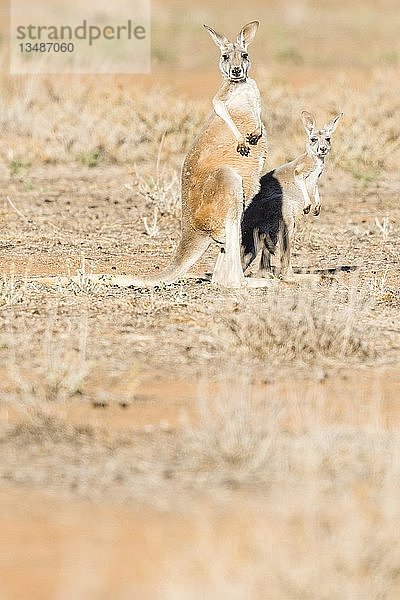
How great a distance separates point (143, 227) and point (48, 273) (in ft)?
8.20

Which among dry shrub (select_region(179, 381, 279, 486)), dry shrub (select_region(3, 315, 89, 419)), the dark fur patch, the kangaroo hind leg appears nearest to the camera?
dry shrub (select_region(179, 381, 279, 486))

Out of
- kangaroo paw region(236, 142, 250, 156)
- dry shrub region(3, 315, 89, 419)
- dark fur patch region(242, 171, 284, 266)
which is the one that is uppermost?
kangaroo paw region(236, 142, 250, 156)

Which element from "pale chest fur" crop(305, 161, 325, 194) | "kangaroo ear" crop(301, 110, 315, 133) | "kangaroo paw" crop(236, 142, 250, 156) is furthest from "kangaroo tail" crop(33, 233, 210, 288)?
"kangaroo ear" crop(301, 110, 315, 133)

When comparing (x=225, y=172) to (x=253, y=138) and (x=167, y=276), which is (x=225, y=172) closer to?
(x=253, y=138)

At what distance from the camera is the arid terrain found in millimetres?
3857

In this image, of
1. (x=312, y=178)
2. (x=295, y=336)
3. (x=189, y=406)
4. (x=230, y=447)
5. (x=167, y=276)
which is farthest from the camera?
(x=312, y=178)

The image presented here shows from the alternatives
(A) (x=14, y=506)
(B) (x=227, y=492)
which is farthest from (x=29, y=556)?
(B) (x=227, y=492)

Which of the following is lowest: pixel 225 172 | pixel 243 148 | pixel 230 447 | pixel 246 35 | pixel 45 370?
pixel 230 447

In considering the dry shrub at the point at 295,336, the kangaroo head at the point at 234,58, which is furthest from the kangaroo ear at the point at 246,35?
the dry shrub at the point at 295,336

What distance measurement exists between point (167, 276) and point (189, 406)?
281 cm

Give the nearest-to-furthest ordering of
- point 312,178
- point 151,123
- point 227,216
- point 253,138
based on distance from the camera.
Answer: point 227,216 < point 253,138 < point 312,178 < point 151,123

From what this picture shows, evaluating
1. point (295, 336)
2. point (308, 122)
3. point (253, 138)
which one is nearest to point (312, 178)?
point (308, 122)

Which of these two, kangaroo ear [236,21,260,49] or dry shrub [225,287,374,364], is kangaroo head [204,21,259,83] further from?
dry shrub [225,287,374,364]

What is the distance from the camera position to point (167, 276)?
8367mm
